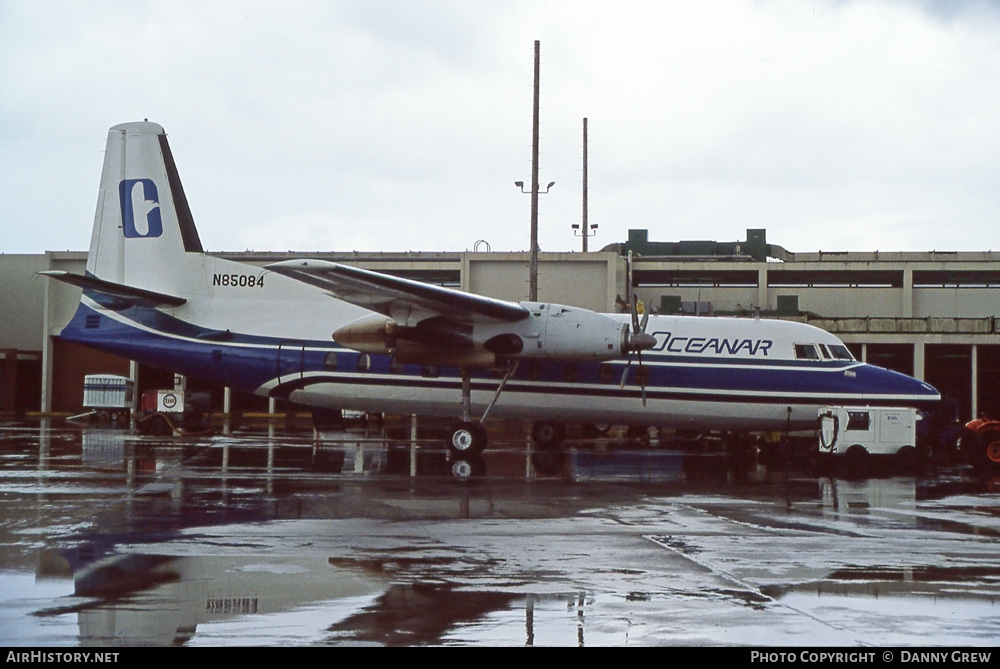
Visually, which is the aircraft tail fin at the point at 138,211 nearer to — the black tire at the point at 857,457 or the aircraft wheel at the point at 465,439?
the aircraft wheel at the point at 465,439

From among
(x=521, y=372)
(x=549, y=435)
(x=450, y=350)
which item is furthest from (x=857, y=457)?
(x=450, y=350)

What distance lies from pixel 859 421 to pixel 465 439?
8549mm

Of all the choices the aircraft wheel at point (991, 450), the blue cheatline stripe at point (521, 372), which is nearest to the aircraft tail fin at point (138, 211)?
the blue cheatline stripe at point (521, 372)

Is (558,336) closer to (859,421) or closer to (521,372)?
(521,372)

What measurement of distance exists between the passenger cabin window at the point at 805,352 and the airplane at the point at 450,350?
0.03m

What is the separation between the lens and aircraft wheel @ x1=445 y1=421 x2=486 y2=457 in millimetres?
20938

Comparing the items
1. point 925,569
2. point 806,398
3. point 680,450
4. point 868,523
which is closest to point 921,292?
point 680,450

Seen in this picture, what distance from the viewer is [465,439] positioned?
20969mm

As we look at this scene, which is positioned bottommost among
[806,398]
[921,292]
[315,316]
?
[806,398]

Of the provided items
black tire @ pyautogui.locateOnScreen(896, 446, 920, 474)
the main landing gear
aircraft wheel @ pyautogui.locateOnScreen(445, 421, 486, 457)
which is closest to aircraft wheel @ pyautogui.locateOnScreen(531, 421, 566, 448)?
the main landing gear

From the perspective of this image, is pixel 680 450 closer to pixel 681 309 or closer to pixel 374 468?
pixel 374 468

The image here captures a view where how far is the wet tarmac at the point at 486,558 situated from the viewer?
23.0 ft

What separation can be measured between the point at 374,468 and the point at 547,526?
339 inches
